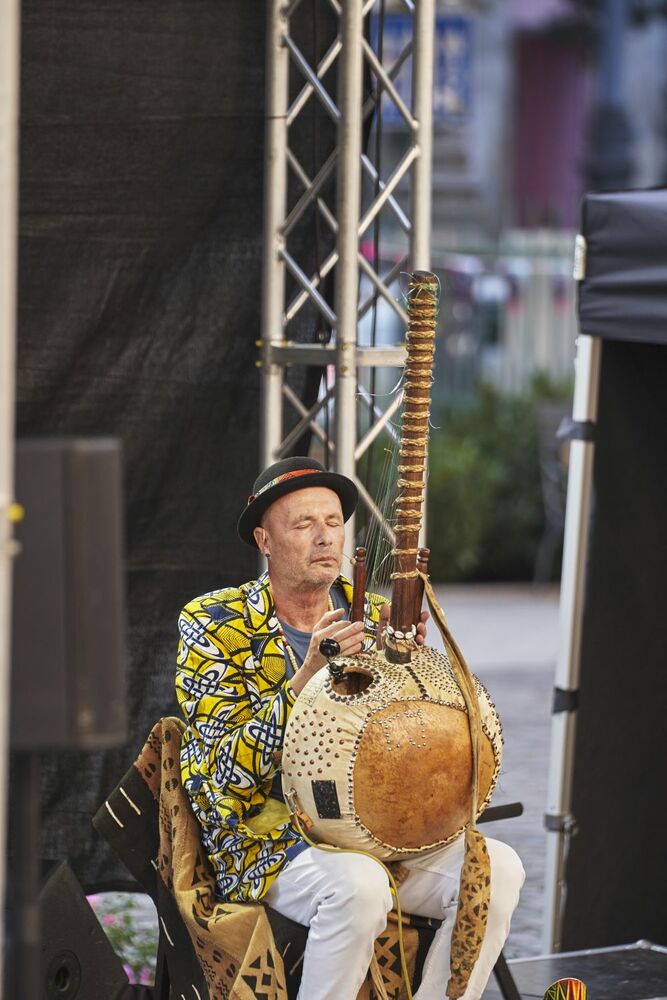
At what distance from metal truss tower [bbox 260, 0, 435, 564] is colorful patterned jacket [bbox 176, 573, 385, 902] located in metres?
0.67

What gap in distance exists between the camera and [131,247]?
14.2 feet

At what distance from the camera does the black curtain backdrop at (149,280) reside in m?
4.24

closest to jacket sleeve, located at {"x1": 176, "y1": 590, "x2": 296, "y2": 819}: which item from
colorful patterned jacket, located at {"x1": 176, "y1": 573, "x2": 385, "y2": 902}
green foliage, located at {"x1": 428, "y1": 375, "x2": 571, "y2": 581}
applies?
colorful patterned jacket, located at {"x1": 176, "y1": 573, "x2": 385, "y2": 902}

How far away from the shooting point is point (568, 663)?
15.1ft

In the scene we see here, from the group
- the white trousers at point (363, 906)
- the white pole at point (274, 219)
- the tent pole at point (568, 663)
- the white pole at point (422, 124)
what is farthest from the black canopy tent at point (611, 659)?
the white trousers at point (363, 906)

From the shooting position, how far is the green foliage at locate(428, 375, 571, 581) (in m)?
11.7

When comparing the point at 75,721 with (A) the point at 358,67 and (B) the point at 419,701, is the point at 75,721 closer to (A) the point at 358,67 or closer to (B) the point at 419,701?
(B) the point at 419,701

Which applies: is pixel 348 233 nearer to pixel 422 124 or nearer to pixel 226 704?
pixel 422 124

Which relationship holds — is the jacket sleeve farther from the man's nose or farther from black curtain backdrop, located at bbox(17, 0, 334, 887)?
black curtain backdrop, located at bbox(17, 0, 334, 887)

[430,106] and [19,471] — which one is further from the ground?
[430,106]

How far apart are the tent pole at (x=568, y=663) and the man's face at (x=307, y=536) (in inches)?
47.6

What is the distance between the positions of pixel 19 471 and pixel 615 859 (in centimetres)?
317

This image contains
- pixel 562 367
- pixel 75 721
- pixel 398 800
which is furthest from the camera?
pixel 562 367

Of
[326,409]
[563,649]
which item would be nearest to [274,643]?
[326,409]
